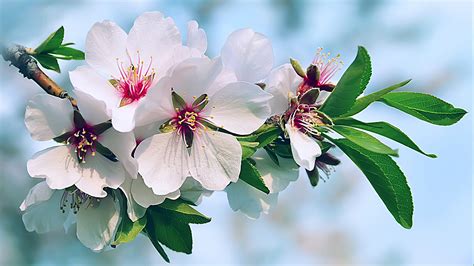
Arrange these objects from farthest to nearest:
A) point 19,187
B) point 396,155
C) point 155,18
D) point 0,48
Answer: point 19,187
point 0,48
point 155,18
point 396,155

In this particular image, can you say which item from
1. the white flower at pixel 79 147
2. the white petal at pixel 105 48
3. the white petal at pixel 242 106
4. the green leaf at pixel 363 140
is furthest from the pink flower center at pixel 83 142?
the green leaf at pixel 363 140

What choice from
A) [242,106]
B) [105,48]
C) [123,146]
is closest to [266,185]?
[242,106]

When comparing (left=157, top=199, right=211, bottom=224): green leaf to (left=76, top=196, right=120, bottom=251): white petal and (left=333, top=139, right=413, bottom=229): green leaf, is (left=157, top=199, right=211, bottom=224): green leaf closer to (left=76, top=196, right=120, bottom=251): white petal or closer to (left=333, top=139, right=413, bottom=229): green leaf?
(left=76, top=196, right=120, bottom=251): white petal

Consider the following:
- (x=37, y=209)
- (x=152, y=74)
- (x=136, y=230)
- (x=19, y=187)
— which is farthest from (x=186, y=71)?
(x=19, y=187)

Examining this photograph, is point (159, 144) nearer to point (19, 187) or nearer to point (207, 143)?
point (207, 143)

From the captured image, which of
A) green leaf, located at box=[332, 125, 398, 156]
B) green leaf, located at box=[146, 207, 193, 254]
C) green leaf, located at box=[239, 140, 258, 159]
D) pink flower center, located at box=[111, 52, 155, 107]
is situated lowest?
green leaf, located at box=[146, 207, 193, 254]

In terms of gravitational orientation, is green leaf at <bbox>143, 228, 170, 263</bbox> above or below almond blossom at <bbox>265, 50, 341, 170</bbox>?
below

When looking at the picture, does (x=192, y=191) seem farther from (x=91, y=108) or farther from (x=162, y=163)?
(x=91, y=108)

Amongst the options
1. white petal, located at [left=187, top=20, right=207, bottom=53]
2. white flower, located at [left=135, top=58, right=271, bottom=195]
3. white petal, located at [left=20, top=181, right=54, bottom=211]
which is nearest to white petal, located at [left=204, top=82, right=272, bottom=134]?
white flower, located at [left=135, top=58, right=271, bottom=195]
